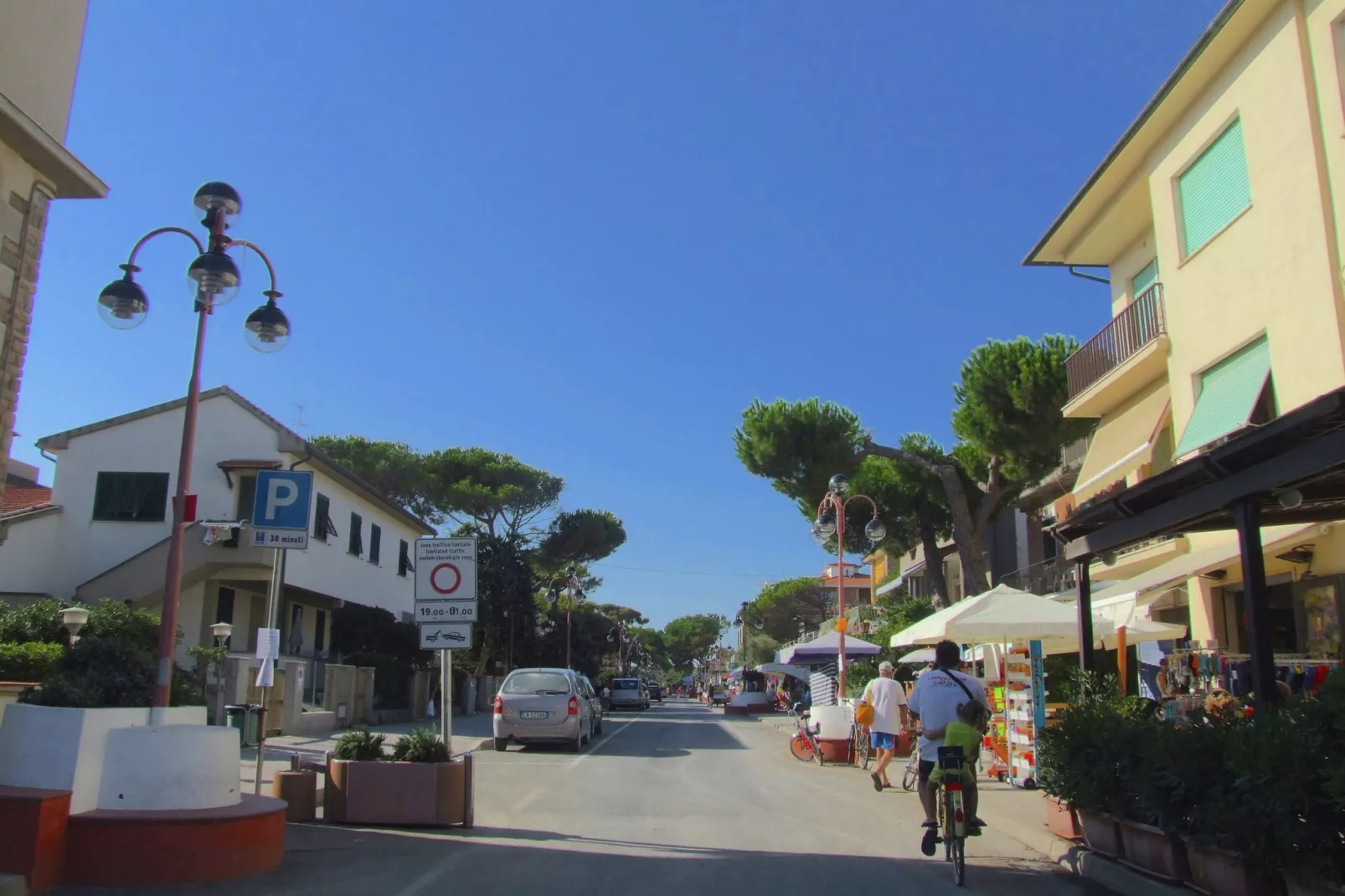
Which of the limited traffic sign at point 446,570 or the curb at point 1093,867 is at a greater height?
the limited traffic sign at point 446,570

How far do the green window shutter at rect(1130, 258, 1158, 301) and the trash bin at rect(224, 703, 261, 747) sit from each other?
16.8m

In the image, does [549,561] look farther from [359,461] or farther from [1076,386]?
[1076,386]

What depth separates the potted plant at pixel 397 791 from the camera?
9.98 m

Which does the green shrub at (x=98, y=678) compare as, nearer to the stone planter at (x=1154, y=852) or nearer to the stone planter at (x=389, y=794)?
the stone planter at (x=389, y=794)

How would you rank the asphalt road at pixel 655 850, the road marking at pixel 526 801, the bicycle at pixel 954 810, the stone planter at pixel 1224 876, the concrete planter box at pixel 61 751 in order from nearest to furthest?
the stone planter at pixel 1224 876 → the concrete planter box at pixel 61 751 → the asphalt road at pixel 655 850 → the bicycle at pixel 954 810 → the road marking at pixel 526 801

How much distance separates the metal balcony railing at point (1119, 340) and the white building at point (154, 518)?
17.9 m

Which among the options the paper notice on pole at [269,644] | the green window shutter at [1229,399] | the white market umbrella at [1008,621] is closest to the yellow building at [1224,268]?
the green window shutter at [1229,399]

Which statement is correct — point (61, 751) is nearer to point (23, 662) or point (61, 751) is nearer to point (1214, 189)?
point (23, 662)

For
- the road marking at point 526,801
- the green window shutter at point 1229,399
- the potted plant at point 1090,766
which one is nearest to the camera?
the potted plant at point 1090,766

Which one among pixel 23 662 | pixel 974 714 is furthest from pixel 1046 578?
pixel 23 662

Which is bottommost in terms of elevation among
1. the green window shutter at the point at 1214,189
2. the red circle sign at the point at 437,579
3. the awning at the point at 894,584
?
the red circle sign at the point at 437,579

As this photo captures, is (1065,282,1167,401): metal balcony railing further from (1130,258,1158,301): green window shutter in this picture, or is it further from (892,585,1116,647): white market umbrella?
(892,585,1116,647): white market umbrella

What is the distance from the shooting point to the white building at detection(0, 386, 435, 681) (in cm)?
2536

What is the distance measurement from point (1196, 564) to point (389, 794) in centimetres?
1188
